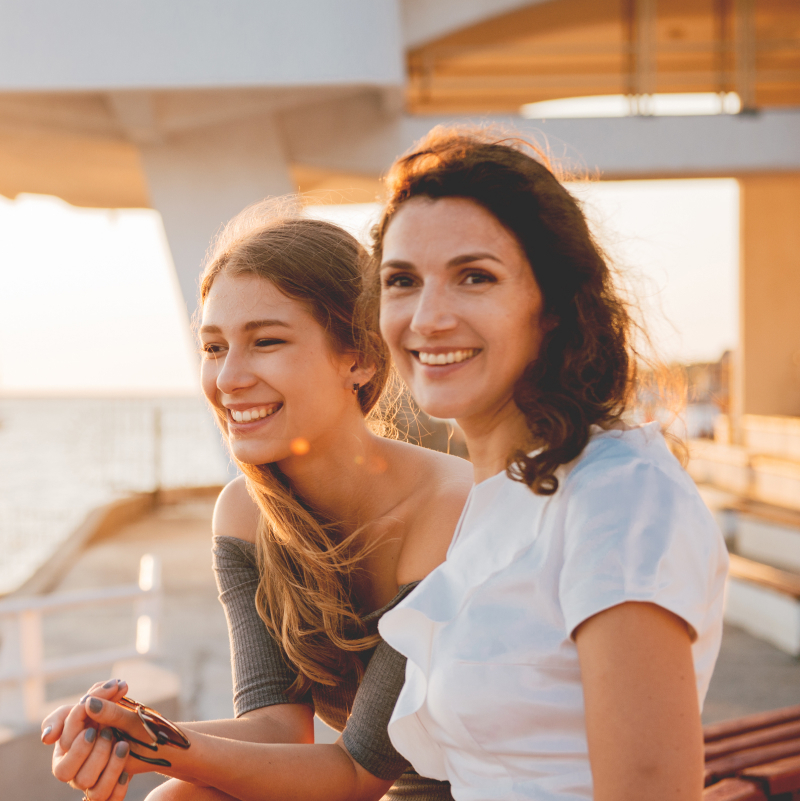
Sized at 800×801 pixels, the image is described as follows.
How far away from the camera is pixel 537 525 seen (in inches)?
48.3

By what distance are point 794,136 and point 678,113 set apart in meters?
1.08

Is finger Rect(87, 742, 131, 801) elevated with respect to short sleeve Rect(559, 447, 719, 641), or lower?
lower

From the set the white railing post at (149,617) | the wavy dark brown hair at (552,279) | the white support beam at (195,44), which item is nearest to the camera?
the wavy dark brown hair at (552,279)

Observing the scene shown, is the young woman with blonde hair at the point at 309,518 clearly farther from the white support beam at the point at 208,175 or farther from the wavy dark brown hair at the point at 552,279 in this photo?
the white support beam at the point at 208,175

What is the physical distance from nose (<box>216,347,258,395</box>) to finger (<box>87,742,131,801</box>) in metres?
0.78

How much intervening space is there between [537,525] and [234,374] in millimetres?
916

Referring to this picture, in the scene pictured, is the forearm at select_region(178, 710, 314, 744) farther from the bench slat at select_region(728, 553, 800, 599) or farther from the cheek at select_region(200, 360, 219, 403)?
the bench slat at select_region(728, 553, 800, 599)

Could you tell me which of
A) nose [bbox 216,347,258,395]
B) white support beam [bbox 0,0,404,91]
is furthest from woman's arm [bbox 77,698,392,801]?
white support beam [bbox 0,0,404,91]

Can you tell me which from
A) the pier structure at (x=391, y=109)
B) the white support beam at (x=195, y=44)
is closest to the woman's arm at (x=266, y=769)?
the pier structure at (x=391, y=109)

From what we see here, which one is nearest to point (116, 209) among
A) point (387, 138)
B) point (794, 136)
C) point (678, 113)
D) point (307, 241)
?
point (387, 138)

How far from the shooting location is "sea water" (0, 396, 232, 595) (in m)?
17.1

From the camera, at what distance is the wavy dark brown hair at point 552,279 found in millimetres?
1308

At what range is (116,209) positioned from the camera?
11617 millimetres

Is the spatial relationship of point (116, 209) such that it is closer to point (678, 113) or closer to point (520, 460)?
point (678, 113)
